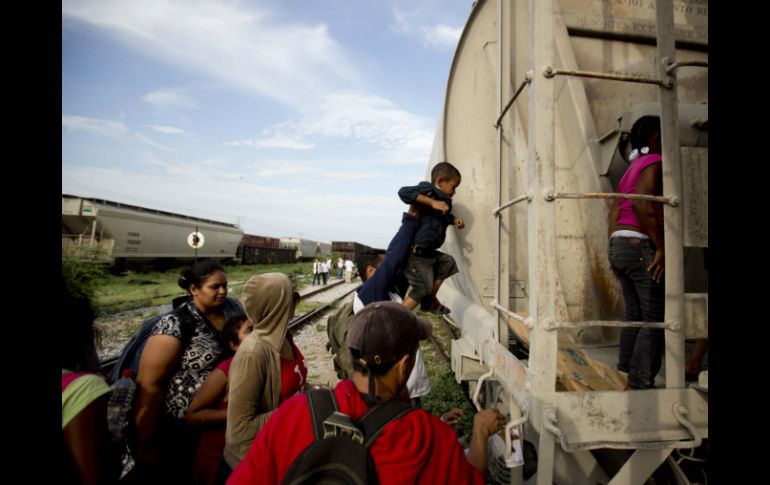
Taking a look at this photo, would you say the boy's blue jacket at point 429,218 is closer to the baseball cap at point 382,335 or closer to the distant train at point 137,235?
the baseball cap at point 382,335

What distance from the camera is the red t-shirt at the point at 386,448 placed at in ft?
3.47

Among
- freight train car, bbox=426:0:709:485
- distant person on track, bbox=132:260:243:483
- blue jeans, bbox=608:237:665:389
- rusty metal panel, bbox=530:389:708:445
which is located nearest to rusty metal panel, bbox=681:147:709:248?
freight train car, bbox=426:0:709:485

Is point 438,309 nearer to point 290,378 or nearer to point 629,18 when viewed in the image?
point 290,378

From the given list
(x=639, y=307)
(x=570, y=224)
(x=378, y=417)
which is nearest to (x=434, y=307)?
(x=570, y=224)

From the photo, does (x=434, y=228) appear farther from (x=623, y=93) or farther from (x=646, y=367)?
(x=623, y=93)

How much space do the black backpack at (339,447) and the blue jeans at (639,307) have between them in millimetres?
1490

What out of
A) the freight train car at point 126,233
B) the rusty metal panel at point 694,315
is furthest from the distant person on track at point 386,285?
the freight train car at point 126,233

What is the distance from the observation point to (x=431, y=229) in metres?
3.11

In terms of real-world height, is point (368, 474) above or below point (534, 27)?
below

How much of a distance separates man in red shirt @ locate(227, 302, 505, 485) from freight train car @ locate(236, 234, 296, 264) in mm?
32006
